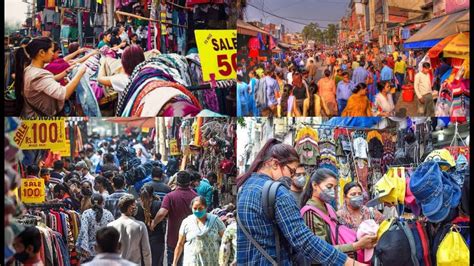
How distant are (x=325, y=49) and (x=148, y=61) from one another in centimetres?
147

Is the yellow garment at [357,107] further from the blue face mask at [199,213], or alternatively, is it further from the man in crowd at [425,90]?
the blue face mask at [199,213]

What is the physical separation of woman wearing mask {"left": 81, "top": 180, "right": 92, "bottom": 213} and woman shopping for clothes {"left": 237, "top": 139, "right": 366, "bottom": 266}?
1206 millimetres

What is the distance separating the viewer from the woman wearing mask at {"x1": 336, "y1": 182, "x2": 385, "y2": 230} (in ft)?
22.3

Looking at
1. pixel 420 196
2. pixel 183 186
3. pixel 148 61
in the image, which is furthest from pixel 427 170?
pixel 148 61

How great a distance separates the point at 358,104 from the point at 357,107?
0.03m

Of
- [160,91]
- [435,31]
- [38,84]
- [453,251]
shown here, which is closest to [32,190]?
[38,84]

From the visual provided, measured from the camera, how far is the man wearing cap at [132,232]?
6633mm

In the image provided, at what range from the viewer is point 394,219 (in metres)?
6.79

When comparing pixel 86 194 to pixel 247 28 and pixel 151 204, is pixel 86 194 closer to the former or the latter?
pixel 151 204

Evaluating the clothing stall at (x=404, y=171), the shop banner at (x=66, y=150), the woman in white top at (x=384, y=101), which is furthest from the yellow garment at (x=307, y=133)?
the shop banner at (x=66, y=150)

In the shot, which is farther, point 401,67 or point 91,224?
point 401,67

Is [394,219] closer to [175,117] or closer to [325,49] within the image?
[325,49]

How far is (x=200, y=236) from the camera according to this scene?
6691 millimetres

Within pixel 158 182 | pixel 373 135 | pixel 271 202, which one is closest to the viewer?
pixel 271 202
